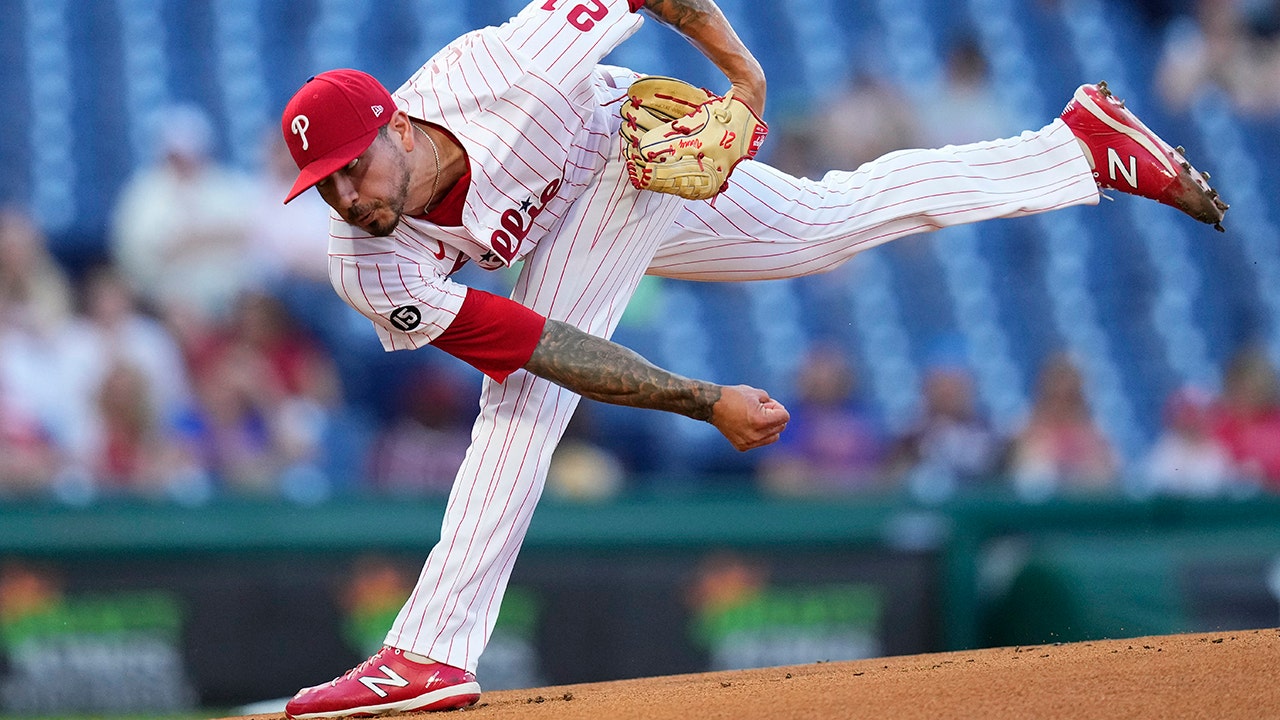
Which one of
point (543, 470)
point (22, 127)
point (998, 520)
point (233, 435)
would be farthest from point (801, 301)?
point (543, 470)

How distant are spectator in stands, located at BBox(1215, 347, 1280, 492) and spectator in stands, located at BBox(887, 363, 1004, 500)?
107 centimetres

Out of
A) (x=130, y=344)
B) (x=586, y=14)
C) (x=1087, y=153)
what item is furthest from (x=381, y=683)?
(x=130, y=344)

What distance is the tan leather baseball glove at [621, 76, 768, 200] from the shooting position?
3.04 meters

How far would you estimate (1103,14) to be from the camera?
899 cm

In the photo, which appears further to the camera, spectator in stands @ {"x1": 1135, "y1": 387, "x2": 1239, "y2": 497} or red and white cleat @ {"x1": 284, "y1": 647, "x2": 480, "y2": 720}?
spectator in stands @ {"x1": 1135, "y1": 387, "x2": 1239, "y2": 497}

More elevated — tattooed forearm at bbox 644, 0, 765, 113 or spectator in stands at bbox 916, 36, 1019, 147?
spectator in stands at bbox 916, 36, 1019, 147

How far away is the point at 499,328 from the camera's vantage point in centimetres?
300

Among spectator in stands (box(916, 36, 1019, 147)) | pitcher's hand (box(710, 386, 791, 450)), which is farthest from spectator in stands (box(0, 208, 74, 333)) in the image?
spectator in stands (box(916, 36, 1019, 147))

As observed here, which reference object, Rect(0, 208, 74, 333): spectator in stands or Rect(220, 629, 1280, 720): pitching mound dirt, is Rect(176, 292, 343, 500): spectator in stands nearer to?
Rect(0, 208, 74, 333): spectator in stands

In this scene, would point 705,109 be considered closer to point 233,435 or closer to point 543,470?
point 543,470

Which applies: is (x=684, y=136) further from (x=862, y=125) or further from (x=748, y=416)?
(x=862, y=125)

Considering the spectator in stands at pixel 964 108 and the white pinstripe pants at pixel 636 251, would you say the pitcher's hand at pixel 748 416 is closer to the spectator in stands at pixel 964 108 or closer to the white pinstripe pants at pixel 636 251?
the white pinstripe pants at pixel 636 251

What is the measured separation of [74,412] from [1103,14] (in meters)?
6.16

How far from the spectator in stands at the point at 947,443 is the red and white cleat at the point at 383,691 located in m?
3.04
